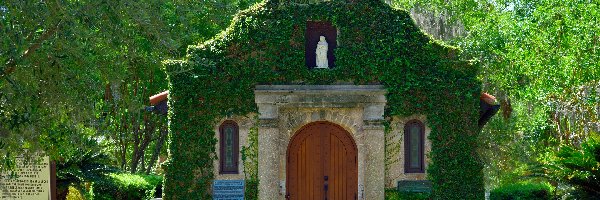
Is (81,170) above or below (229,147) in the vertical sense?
below

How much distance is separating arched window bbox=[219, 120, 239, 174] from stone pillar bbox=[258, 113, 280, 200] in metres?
0.60

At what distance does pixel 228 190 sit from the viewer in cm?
2147

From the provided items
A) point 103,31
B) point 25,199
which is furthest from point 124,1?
point 25,199

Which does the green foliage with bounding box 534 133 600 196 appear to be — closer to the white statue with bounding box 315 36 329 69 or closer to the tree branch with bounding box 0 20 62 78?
the white statue with bounding box 315 36 329 69

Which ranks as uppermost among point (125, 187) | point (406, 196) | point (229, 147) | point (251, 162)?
point (229, 147)

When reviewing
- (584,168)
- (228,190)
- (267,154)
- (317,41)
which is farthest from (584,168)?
(228,190)

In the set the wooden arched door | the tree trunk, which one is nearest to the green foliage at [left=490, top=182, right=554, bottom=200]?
the wooden arched door

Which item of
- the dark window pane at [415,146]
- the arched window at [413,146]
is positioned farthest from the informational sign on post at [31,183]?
the dark window pane at [415,146]

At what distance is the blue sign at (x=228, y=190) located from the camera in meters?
21.4

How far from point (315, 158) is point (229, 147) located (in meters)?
1.95

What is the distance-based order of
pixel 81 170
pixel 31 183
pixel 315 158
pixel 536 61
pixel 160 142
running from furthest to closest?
pixel 160 142 < pixel 536 61 < pixel 81 170 < pixel 315 158 < pixel 31 183

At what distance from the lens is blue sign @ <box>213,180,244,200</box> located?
21.4 metres

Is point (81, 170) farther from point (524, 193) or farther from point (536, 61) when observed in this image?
point (536, 61)

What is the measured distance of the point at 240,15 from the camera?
→ 70.4 feet
